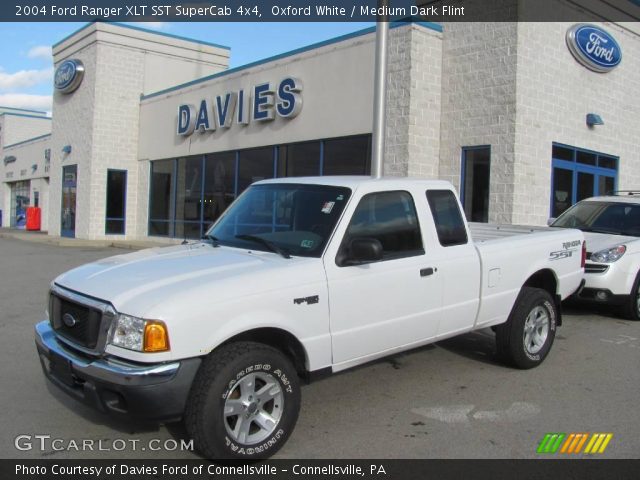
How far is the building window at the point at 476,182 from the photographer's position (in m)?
13.1

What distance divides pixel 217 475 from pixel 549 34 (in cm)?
1289

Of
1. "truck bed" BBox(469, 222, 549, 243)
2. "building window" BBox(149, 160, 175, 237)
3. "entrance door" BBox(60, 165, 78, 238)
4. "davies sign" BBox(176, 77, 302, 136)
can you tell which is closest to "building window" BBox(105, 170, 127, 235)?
"building window" BBox(149, 160, 175, 237)

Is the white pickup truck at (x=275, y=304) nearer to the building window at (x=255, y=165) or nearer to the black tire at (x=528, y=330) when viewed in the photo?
the black tire at (x=528, y=330)

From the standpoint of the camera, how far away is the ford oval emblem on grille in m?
4.02

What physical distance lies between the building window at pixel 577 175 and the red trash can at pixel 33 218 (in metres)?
29.8

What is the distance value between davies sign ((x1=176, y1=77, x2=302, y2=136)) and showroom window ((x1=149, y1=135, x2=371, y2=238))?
911mm

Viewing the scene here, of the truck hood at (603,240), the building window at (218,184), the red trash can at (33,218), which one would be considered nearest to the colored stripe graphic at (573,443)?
the truck hood at (603,240)

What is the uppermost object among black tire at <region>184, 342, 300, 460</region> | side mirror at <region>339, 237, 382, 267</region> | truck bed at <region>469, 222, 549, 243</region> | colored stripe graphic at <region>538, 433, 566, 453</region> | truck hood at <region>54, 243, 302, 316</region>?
truck bed at <region>469, 222, 549, 243</region>

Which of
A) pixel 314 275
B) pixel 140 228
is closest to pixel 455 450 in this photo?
pixel 314 275

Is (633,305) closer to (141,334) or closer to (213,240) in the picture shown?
(213,240)

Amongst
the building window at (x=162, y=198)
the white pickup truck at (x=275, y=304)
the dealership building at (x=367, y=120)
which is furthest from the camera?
the building window at (x=162, y=198)

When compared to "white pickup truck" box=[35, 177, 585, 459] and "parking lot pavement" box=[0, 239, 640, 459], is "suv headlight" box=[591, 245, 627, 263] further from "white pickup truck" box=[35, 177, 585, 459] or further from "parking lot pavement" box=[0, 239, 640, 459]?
"white pickup truck" box=[35, 177, 585, 459]

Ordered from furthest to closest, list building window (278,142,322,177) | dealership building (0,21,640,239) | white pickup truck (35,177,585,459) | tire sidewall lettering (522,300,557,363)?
building window (278,142,322,177)
dealership building (0,21,640,239)
tire sidewall lettering (522,300,557,363)
white pickup truck (35,177,585,459)

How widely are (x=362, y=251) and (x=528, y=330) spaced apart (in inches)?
104
